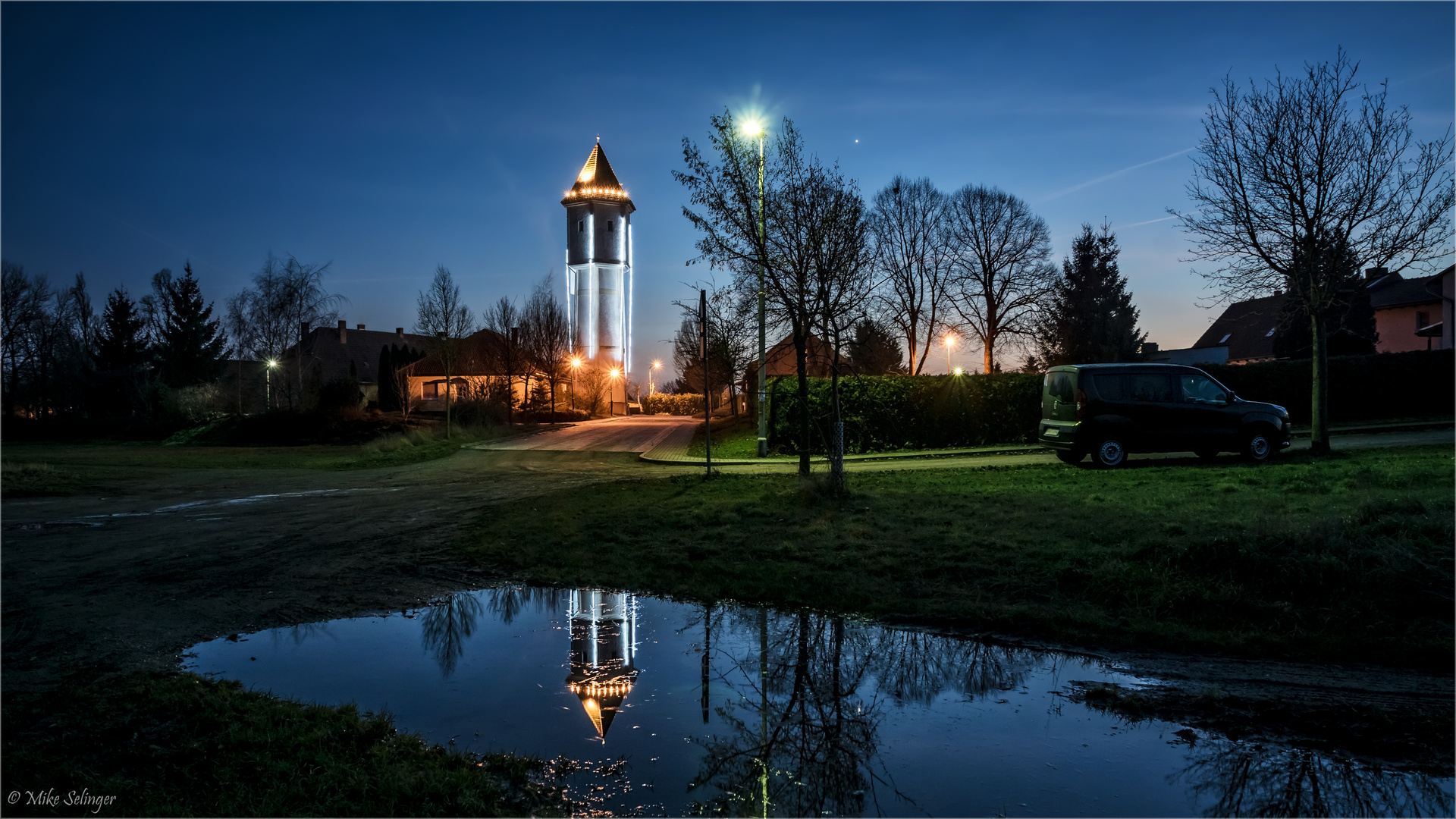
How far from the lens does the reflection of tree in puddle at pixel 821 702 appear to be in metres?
4.12

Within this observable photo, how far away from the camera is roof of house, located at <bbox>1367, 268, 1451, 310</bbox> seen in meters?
46.1

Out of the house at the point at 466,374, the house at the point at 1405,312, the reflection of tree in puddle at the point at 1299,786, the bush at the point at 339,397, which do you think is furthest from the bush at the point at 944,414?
the house at the point at 1405,312

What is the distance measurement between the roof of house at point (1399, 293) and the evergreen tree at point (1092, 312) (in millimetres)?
12762

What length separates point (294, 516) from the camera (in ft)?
44.0

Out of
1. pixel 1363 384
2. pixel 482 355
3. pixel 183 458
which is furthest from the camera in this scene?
pixel 482 355

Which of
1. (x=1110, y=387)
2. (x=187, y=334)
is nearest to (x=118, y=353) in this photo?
(x=187, y=334)

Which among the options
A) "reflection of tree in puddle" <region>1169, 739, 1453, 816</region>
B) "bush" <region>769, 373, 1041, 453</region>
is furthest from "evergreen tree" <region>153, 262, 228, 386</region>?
"reflection of tree in puddle" <region>1169, 739, 1453, 816</region>

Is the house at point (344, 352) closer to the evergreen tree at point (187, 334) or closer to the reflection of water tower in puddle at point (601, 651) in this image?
the evergreen tree at point (187, 334)

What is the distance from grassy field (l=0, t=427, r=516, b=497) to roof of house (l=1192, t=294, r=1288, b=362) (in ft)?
179

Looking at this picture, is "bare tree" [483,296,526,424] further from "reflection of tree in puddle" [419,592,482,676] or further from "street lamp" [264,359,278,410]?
"reflection of tree in puddle" [419,592,482,676]

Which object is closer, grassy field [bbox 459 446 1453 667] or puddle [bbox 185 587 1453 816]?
puddle [bbox 185 587 1453 816]

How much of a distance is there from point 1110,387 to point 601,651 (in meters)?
12.7

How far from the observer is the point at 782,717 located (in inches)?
203

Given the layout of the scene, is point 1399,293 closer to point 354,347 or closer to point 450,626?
point 450,626
